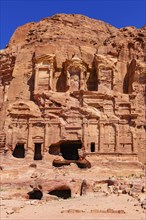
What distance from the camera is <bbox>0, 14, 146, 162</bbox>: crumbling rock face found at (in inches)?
1682

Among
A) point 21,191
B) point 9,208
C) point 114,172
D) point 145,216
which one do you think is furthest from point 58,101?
point 145,216

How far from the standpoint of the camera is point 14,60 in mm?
48875

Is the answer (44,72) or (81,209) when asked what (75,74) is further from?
(81,209)

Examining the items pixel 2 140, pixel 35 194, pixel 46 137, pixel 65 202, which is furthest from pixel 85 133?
pixel 65 202

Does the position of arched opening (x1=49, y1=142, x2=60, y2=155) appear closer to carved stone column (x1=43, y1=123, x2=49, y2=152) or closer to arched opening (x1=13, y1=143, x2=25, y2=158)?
carved stone column (x1=43, y1=123, x2=49, y2=152)

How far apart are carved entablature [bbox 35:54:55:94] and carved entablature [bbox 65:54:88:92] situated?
243 cm

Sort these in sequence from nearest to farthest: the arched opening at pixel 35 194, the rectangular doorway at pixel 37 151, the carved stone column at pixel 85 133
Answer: the arched opening at pixel 35 194 < the carved stone column at pixel 85 133 < the rectangular doorway at pixel 37 151

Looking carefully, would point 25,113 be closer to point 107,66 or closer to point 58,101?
point 58,101

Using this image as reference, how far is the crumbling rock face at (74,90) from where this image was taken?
4272 centimetres

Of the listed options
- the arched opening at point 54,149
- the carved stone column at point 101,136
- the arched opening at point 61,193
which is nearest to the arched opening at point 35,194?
the arched opening at point 61,193

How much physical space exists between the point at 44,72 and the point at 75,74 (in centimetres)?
454

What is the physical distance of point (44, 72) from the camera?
154 ft

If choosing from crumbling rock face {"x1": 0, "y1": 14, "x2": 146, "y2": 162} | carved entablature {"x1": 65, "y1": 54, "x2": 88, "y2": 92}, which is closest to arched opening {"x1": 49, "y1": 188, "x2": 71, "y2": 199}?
crumbling rock face {"x1": 0, "y1": 14, "x2": 146, "y2": 162}

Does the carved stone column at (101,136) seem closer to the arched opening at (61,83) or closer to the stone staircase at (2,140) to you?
the arched opening at (61,83)
